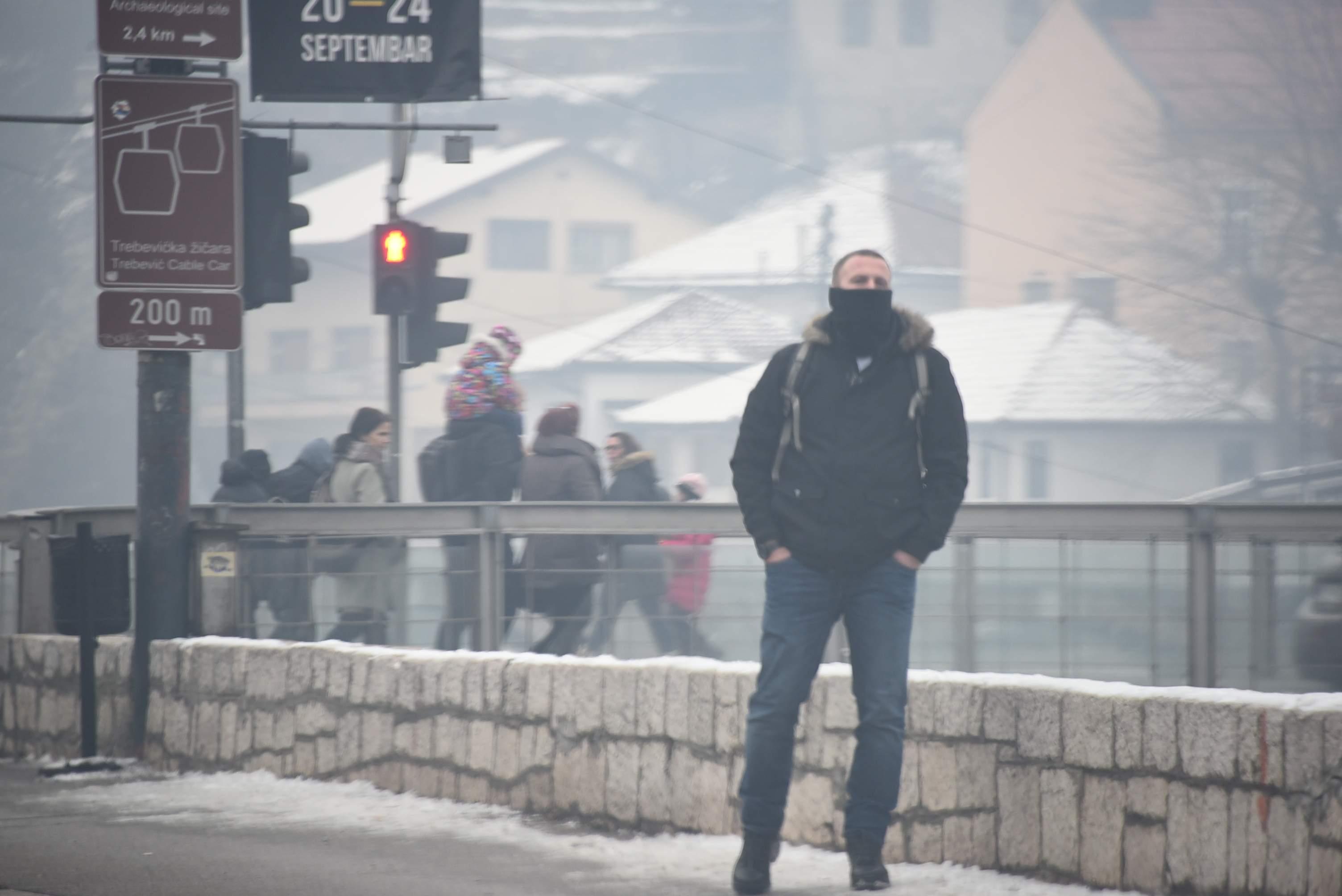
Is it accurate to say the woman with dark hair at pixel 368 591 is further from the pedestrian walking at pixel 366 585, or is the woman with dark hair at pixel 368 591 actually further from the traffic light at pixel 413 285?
the traffic light at pixel 413 285

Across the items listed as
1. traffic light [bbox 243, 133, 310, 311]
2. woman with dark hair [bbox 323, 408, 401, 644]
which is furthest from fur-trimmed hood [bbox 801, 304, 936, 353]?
traffic light [bbox 243, 133, 310, 311]

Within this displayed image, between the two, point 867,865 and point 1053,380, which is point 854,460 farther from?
point 1053,380

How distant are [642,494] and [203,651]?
142 inches

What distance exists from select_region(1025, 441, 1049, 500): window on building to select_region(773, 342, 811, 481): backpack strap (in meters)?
64.1

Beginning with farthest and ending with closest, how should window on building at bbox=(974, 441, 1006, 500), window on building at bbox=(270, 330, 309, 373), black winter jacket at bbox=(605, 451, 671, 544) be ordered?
1. window on building at bbox=(270, 330, 309, 373)
2. window on building at bbox=(974, 441, 1006, 500)
3. black winter jacket at bbox=(605, 451, 671, 544)

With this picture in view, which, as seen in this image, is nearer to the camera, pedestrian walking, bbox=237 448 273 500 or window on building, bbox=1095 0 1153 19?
pedestrian walking, bbox=237 448 273 500

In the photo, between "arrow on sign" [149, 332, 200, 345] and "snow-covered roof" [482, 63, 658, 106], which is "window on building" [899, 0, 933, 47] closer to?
"snow-covered roof" [482, 63, 658, 106]

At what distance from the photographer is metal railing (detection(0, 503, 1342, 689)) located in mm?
7867

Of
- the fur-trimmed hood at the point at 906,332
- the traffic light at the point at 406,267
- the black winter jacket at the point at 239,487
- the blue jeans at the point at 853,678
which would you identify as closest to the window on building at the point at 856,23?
the traffic light at the point at 406,267

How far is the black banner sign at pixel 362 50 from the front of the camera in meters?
10.9

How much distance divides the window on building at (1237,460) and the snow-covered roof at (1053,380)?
32.5 inches

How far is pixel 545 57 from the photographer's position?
106438 millimetres

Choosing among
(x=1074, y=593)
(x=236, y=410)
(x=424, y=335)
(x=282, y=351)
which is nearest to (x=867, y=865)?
(x=1074, y=593)

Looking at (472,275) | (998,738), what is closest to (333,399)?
(472,275)
